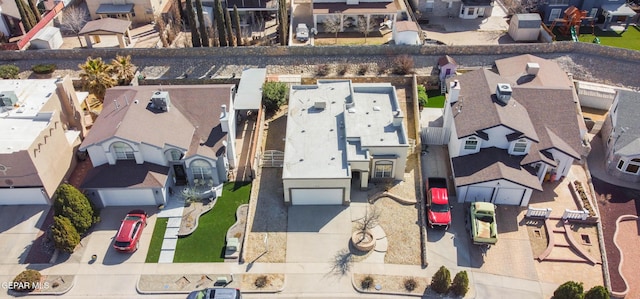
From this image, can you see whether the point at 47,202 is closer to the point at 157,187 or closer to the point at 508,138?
the point at 157,187

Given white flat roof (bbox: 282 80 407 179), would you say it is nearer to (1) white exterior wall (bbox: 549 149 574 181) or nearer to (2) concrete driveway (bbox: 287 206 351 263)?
(2) concrete driveway (bbox: 287 206 351 263)

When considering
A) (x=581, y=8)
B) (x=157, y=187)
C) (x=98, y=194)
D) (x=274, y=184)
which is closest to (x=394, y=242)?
(x=274, y=184)

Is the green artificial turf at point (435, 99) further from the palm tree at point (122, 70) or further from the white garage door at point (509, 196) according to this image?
the palm tree at point (122, 70)

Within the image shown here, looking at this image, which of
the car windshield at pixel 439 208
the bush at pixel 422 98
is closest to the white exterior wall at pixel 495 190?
the car windshield at pixel 439 208

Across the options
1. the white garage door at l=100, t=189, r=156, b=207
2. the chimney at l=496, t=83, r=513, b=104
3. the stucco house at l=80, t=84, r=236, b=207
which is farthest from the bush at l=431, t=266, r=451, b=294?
the white garage door at l=100, t=189, r=156, b=207

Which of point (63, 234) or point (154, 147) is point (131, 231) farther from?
point (154, 147)

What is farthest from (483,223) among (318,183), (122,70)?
(122,70)
